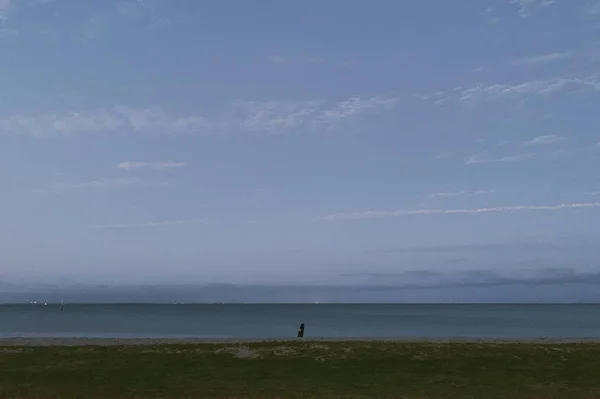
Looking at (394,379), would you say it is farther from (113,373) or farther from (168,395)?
(113,373)

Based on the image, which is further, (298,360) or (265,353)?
(265,353)

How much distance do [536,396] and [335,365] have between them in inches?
442

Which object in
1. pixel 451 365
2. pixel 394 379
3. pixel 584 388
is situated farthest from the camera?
pixel 451 365

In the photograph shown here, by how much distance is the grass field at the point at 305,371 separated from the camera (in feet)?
80.4

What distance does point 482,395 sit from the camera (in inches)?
928

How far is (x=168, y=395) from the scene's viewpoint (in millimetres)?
23953

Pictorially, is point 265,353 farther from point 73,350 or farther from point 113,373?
point 73,350

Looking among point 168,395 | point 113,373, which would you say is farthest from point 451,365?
point 113,373

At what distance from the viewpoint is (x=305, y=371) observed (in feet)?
98.0

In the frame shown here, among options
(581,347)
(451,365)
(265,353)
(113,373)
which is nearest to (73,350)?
(113,373)

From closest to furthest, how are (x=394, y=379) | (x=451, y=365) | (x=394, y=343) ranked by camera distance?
(x=394, y=379)
(x=451, y=365)
(x=394, y=343)

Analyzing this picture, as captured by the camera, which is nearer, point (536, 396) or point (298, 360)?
point (536, 396)

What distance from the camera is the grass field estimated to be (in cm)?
2452

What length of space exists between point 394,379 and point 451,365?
5164mm
